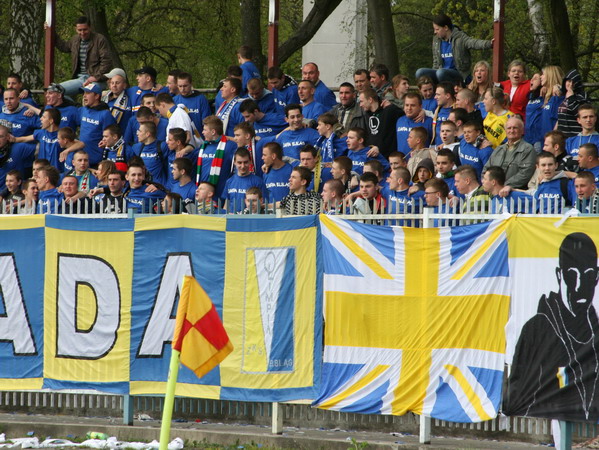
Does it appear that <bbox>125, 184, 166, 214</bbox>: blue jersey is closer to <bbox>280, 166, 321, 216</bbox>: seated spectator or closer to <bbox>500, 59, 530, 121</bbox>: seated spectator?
<bbox>280, 166, 321, 216</bbox>: seated spectator

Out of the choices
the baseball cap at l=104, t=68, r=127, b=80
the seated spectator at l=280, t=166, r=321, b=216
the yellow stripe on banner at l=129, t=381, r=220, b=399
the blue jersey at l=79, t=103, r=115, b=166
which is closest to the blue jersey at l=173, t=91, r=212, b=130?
the blue jersey at l=79, t=103, r=115, b=166

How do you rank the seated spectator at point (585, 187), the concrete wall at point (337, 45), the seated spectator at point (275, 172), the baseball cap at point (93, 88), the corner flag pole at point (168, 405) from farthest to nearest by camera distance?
the concrete wall at point (337, 45), the baseball cap at point (93, 88), the seated spectator at point (275, 172), the seated spectator at point (585, 187), the corner flag pole at point (168, 405)

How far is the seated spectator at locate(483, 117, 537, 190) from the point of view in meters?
11.9

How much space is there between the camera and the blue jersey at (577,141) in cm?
1232

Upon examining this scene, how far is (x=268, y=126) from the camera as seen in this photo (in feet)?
50.4

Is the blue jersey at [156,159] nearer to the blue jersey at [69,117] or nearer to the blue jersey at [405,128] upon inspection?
the blue jersey at [69,117]

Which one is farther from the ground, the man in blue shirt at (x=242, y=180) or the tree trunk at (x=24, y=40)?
the tree trunk at (x=24, y=40)

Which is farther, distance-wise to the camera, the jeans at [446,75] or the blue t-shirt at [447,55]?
the blue t-shirt at [447,55]

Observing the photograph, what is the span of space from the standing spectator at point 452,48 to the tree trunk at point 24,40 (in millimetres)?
9257

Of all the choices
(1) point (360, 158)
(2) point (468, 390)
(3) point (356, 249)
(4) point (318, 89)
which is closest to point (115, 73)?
(4) point (318, 89)

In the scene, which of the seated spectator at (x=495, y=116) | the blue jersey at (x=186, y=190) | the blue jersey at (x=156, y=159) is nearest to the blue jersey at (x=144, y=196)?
the blue jersey at (x=186, y=190)

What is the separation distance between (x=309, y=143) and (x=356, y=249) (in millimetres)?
4102

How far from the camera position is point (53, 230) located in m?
12.0

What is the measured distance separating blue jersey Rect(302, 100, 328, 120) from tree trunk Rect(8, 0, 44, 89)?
842 centimetres
